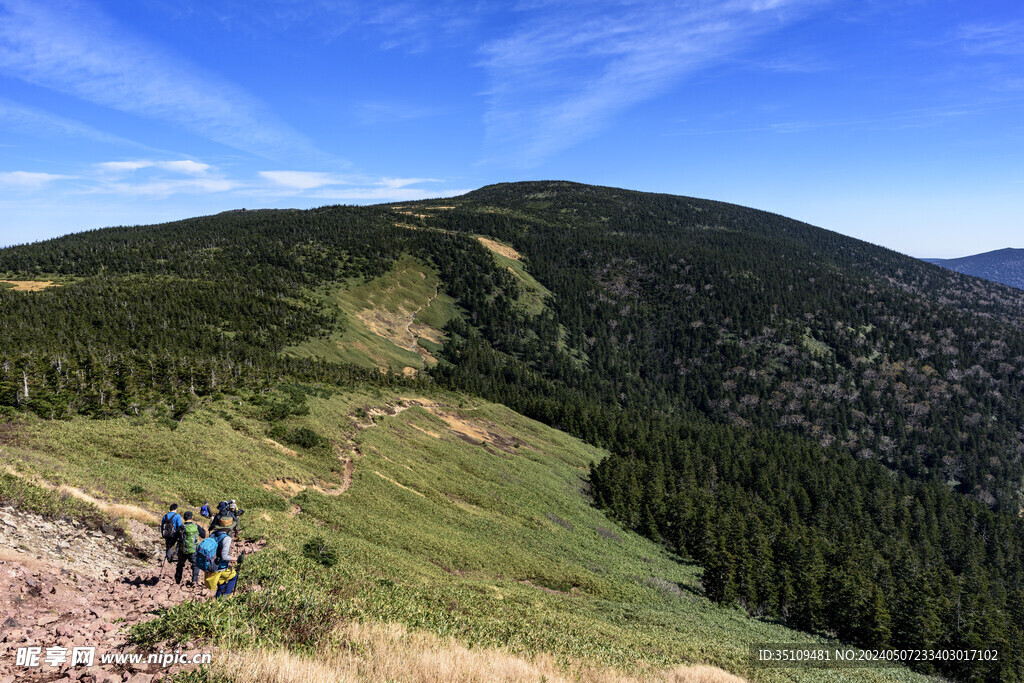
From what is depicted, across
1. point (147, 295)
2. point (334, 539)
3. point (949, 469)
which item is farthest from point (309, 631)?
point (949, 469)

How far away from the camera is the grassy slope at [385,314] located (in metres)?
108

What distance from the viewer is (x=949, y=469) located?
155 m

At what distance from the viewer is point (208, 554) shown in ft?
48.4

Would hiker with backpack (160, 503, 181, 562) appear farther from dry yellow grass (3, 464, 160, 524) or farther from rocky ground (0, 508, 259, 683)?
dry yellow grass (3, 464, 160, 524)

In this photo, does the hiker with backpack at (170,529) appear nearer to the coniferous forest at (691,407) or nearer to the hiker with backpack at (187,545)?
the hiker with backpack at (187,545)

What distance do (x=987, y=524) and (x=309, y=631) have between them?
490 feet

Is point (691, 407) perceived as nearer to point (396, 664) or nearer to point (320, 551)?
point (320, 551)

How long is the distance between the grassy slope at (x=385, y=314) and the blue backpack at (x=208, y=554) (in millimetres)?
83514

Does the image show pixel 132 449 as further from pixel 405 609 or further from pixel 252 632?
pixel 252 632

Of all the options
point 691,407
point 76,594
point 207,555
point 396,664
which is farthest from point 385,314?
point 396,664

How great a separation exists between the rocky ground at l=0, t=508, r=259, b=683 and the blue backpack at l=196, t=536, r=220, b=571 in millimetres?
804

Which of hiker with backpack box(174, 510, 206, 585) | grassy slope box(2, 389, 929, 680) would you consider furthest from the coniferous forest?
hiker with backpack box(174, 510, 206, 585)

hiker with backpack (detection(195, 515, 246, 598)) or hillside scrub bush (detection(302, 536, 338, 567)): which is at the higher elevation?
hiker with backpack (detection(195, 515, 246, 598))

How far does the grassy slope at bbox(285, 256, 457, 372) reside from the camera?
10829cm
